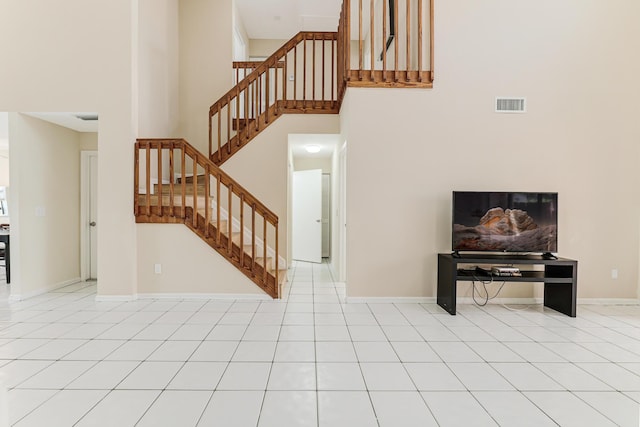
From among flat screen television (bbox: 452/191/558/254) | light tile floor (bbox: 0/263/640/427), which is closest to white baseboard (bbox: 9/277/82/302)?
light tile floor (bbox: 0/263/640/427)

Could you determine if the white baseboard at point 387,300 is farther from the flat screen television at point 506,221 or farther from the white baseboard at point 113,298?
the white baseboard at point 113,298

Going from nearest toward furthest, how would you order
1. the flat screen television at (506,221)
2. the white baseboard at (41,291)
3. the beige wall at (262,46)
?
the flat screen television at (506,221) → the white baseboard at (41,291) → the beige wall at (262,46)

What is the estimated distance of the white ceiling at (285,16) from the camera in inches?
267

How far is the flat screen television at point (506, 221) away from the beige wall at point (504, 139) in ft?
1.01

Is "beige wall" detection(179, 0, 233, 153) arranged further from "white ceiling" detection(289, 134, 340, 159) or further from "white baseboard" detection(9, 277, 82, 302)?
"white baseboard" detection(9, 277, 82, 302)

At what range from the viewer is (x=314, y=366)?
2557 millimetres

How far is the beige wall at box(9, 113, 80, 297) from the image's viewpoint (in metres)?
4.31

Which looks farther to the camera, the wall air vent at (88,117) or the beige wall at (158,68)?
the beige wall at (158,68)

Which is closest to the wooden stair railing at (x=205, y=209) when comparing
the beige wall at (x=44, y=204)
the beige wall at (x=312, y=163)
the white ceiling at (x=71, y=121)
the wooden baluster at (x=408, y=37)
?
the white ceiling at (x=71, y=121)

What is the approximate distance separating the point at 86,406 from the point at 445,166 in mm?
4079

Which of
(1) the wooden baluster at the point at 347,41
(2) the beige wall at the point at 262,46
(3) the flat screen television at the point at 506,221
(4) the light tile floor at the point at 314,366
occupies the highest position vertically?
(2) the beige wall at the point at 262,46

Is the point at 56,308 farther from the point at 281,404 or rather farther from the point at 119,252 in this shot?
the point at 281,404

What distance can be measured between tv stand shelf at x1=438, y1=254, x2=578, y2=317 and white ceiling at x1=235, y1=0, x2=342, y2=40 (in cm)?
573

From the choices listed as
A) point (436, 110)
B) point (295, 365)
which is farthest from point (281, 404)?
point (436, 110)
